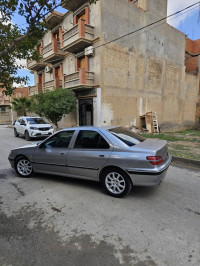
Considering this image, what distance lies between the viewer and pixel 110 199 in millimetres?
3398

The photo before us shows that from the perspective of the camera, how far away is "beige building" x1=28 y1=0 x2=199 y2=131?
40.8 feet

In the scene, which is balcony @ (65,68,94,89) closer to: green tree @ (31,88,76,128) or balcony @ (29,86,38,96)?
green tree @ (31,88,76,128)

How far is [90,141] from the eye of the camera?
3.82m

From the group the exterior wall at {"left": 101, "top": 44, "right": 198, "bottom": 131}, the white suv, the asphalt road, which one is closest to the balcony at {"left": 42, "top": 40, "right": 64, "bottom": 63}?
the exterior wall at {"left": 101, "top": 44, "right": 198, "bottom": 131}

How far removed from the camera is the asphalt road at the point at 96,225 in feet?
6.75

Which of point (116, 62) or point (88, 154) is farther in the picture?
point (116, 62)

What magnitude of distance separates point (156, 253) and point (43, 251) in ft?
4.75

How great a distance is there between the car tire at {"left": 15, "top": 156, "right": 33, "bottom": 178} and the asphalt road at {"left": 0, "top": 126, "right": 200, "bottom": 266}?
1.59 ft

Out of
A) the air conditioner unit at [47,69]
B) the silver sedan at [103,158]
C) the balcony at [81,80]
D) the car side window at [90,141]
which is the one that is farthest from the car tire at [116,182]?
the air conditioner unit at [47,69]

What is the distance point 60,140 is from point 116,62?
10.8m

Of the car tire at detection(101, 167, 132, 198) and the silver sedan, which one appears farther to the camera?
the car tire at detection(101, 167, 132, 198)

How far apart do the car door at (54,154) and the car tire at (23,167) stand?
0.26 metres

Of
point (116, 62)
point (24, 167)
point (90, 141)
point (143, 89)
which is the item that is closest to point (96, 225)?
point (90, 141)

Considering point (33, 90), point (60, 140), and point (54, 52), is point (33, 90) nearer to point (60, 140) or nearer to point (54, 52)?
point (54, 52)
